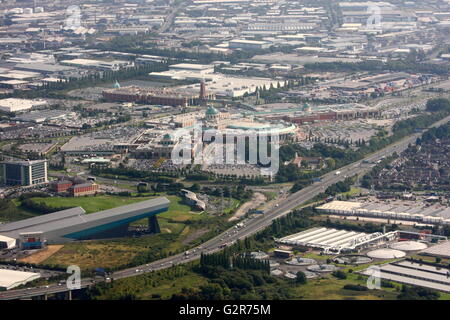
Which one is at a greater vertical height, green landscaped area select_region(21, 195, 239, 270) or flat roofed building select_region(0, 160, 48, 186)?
flat roofed building select_region(0, 160, 48, 186)

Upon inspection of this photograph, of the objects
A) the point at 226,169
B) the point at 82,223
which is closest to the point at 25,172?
the point at 226,169

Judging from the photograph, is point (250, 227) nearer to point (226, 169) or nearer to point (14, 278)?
point (226, 169)

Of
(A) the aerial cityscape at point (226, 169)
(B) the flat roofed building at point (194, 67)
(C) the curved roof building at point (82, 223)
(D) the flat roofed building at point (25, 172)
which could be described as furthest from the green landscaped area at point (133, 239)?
(B) the flat roofed building at point (194, 67)

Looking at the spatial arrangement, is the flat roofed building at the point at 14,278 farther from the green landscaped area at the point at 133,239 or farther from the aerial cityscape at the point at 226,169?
the green landscaped area at the point at 133,239

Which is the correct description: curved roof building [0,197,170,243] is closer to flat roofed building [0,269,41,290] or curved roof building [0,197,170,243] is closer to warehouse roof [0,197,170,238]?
warehouse roof [0,197,170,238]

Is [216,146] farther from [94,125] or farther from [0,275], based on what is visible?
[0,275]

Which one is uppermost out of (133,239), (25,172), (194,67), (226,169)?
→ (194,67)

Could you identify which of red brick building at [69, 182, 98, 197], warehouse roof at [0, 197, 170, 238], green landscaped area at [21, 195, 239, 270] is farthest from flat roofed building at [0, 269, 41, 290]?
red brick building at [69, 182, 98, 197]
